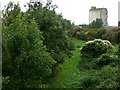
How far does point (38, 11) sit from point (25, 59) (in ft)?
14.2

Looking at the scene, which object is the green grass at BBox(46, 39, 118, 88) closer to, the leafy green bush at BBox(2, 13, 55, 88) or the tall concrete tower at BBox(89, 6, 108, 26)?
the leafy green bush at BBox(2, 13, 55, 88)

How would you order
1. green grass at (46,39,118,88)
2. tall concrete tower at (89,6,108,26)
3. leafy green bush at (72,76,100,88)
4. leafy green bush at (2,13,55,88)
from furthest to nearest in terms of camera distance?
tall concrete tower at (89,6,108,26)
green grass at (46,39,118,88)
leafy green bush at (72,76,100,88)
leafy green bush at (2,13,55,88)

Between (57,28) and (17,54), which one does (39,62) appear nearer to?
(17,54)

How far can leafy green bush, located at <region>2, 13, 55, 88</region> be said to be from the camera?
4961mm

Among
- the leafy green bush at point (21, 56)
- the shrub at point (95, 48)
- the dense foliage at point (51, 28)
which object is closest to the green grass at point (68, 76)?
the dense foliage at point (51, 28)

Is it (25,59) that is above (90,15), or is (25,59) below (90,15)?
below

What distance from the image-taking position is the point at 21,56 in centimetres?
492

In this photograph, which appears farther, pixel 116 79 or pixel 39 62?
pixel 116 79

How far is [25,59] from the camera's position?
497cm

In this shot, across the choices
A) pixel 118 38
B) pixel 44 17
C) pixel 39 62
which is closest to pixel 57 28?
pixel 44 17

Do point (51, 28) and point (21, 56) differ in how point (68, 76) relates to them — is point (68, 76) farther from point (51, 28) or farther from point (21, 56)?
point (21, 56)

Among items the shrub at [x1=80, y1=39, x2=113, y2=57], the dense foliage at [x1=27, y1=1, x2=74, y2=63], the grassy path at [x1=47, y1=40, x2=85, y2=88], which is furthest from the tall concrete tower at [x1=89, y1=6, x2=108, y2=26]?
the dense foliage at [x1=27, y1=1, x2=74, y2=63]

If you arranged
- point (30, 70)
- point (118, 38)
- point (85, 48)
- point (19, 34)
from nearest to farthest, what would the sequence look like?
point (19, 34), point (30, 70), point (85, 48), point (118, 38)

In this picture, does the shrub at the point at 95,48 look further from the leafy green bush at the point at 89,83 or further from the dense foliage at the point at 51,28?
the leafy green bush at the point at 89,83
